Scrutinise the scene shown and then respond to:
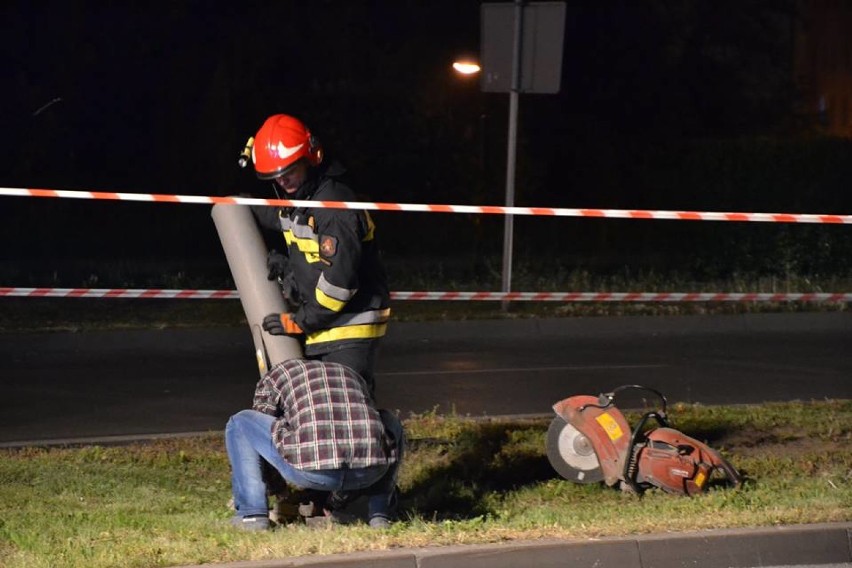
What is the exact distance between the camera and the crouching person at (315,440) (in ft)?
18.6

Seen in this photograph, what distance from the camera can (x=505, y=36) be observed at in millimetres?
13461

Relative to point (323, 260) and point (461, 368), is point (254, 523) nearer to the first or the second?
point (323, 260)

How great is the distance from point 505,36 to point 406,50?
9.20 metres

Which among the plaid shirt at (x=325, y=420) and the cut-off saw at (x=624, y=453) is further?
the cut-off saw at (x=624, y=453)

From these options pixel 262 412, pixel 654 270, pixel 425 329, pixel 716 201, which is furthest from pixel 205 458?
pixel 716 201

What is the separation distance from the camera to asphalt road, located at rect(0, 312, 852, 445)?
9461 mm

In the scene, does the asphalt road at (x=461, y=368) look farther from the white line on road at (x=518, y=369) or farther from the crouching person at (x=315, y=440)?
the crouching person at (x=315, y=440)

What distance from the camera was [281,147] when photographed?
6156 mm

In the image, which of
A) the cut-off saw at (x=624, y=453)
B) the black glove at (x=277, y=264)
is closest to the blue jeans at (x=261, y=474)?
the black glove at (x=277, y=264)

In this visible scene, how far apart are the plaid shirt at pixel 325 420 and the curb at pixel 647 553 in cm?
44

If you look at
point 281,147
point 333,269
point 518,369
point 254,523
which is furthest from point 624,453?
point 518,369

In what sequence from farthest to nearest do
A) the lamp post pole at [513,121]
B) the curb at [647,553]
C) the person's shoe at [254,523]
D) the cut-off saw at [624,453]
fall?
the lamp post pole at [513,121] < the cut-off saw at [624,453] < the person's shoe at [254,523] < the curb at [647,553]

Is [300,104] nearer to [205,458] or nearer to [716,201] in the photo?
[716,201]

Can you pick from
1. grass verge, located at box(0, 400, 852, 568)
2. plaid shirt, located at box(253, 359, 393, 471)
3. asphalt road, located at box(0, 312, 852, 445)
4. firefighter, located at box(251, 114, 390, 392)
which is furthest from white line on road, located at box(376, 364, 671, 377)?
plaid shirt, located at box(253, 359, 393, 471)
